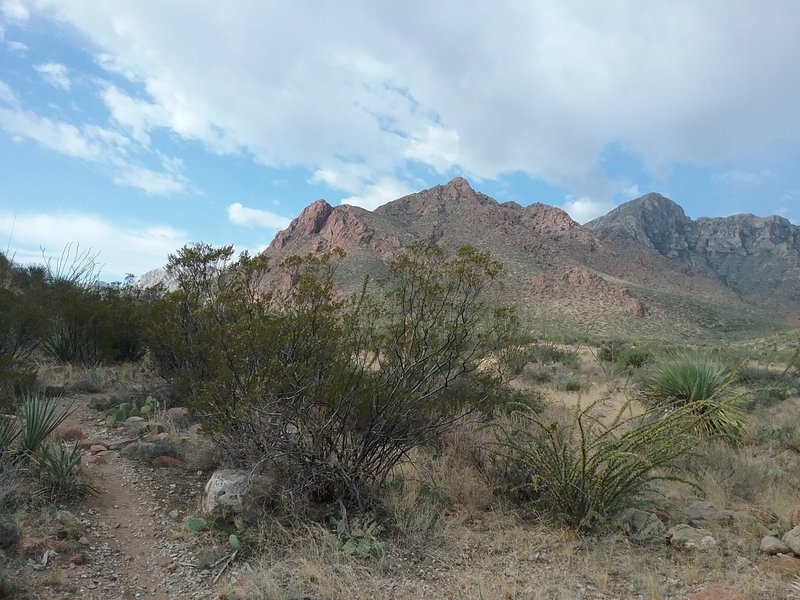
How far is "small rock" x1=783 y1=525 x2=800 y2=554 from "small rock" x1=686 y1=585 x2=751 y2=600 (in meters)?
1.21

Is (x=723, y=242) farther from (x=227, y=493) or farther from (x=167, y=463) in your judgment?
(x=227, y=493)

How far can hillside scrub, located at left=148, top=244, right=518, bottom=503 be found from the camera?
5.23m

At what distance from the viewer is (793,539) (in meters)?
4.72

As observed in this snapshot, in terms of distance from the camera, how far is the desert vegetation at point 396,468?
4418 millimetres

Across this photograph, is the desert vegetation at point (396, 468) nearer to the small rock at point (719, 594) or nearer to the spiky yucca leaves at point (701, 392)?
the small rock at point (719, 594)

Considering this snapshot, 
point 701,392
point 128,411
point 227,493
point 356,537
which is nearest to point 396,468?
point 356,537

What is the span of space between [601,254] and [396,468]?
7040 cm

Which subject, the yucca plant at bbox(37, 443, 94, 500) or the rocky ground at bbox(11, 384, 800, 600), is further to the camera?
the yucca plant at bbox(37, 443, 94, 500)

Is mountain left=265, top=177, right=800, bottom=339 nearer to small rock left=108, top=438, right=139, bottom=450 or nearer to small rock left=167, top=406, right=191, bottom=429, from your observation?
small rock left=167, top=406, right=191, bottom=429

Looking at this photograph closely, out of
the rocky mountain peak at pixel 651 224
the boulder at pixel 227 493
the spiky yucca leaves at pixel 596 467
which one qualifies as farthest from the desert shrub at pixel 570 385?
the rocky mountain peak at pixel 651 224

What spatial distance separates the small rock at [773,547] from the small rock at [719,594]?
4.00 ft

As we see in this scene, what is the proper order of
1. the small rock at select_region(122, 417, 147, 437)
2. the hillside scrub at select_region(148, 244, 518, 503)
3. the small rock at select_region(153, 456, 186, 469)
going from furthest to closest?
the small rock at select_region(122, 417, 147, 437)
the small rock at select_region(153, 456, 186, 469)
the hillside scrub at select_region(148, 244, 518, 503)

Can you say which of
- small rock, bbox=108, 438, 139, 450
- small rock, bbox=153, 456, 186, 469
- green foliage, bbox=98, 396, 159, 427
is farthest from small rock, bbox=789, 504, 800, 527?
green foliage, bbox=98, 396, 159, 427

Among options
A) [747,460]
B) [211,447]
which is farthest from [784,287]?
[211,447]
